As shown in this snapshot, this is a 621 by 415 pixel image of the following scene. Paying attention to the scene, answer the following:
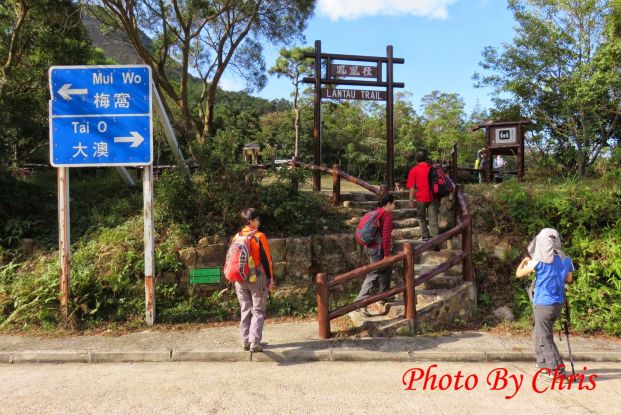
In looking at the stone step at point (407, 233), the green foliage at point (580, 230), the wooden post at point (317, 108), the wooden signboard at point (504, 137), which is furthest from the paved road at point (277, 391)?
the wooden signboard at point (504, 137)

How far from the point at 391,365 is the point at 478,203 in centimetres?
455

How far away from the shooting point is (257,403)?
3.92 m

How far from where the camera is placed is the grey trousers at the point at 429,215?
721 centimetres

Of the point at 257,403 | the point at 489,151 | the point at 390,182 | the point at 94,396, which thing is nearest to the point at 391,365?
the point at 257,403

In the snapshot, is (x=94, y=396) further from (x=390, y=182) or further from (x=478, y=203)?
(x=390, y=182)

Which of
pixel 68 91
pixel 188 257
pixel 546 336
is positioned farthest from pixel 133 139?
pixel 546 336

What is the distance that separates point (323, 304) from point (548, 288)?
8.34 feet

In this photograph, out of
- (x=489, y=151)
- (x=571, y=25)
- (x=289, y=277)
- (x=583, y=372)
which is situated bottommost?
(x=583, y=372)

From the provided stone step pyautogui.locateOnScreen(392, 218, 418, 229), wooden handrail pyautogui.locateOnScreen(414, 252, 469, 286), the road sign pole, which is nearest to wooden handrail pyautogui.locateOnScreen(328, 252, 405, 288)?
wooden handrail pyautogui.locateOnScreen(414, 252, 469, 286)

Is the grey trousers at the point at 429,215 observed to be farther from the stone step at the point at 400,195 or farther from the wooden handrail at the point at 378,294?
the stone step at the point at 400,195

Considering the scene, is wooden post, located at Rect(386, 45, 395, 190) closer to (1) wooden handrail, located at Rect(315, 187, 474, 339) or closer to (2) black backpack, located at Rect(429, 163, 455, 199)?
(2) black backpack, located at Rect(429, 163, 455, 199)

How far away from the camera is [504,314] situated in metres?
6.37

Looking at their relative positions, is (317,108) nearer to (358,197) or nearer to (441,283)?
(358,197)

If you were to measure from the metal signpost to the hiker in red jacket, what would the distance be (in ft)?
10.3
